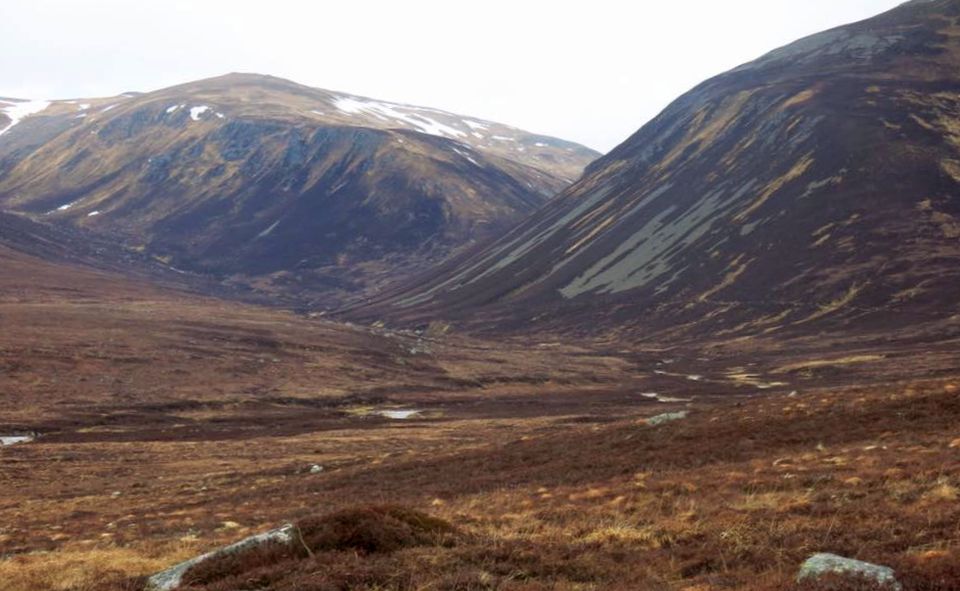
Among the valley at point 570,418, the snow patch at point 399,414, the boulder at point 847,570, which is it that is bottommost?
the snow patch at point 399,414

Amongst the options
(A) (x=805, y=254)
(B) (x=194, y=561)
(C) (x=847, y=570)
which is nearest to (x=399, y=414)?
(B) (x=194, y=561)

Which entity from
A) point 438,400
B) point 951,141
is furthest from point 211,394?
point 951,141

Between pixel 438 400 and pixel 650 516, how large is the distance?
79.7 metres

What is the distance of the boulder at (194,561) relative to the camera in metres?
14.8

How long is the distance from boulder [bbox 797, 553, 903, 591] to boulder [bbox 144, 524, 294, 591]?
937 centimetres

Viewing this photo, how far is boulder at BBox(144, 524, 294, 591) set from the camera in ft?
48.6

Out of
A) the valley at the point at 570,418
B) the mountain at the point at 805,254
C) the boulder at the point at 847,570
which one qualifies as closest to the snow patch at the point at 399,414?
the valley at the point at 570,418

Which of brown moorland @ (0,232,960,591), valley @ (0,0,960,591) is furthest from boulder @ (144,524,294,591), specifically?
brown moorland @ (0,232,960,591)

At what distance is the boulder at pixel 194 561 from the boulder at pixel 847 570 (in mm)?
9367

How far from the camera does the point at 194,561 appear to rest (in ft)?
50.6

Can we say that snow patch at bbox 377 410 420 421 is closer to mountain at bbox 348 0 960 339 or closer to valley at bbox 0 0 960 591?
valley at bbox 0 0 960 591

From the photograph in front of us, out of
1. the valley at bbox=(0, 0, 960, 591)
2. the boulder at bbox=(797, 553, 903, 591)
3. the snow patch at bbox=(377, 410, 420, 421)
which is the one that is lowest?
the snow patch at bbox=(377, 410, 420, 421)

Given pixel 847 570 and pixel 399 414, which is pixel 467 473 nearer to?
pixel 847 570

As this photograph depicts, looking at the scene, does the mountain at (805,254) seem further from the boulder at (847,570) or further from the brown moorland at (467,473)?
the boulder at (847,570)
